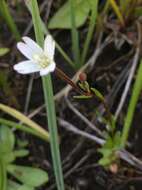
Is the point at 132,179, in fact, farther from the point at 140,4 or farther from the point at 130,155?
Result: the point at 140,4

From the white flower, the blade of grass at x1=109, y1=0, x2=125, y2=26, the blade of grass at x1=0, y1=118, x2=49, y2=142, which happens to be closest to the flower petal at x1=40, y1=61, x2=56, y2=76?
the white flower

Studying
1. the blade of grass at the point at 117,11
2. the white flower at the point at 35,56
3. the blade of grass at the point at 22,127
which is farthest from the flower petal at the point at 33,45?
the blade of grass at the point at 117,11

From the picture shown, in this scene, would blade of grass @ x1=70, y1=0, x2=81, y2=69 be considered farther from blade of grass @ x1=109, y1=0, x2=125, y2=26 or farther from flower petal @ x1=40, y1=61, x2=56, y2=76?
flower petal @ x1=40, y1=61, x2=56, y2=76

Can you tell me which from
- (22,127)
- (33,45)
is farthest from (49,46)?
(22,127)

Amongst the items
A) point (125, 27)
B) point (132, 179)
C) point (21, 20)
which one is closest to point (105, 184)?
point (132, 179)

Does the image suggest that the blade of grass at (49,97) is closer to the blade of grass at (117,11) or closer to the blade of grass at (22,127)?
the blade of grass at (22,127)

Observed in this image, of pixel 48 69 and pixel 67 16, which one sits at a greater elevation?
pixel 67 16

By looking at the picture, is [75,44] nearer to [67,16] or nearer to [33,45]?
[67,16]
